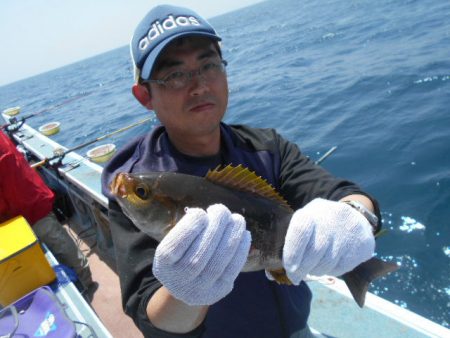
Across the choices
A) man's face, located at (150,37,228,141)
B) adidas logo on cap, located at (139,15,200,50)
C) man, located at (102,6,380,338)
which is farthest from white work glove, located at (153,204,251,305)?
adidas logo on cap, located at (139,15,200,50)

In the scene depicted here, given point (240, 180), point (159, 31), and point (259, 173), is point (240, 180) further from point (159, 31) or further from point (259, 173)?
point (159, 31)

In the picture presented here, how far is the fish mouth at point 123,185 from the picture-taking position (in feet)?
5.80

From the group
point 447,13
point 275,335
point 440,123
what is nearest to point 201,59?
point 275,335

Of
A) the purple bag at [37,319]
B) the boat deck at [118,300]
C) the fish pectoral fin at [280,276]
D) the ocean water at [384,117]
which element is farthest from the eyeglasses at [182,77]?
the ocean water at [384,117]

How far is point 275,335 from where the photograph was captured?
7.54 ft

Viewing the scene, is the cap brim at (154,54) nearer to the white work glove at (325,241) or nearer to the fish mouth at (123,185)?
the fish mouth at (123,185)

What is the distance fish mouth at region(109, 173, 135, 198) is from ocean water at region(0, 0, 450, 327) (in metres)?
4.11

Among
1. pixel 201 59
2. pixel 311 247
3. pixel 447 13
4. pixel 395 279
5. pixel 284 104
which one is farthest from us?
pixel 447 13

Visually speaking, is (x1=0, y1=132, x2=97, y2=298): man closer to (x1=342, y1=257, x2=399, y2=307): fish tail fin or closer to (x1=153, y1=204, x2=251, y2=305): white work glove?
(x1=153, y1=204, x2=251, y2=305): white work glove

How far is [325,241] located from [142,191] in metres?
0.95

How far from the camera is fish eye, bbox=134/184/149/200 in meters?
1.80

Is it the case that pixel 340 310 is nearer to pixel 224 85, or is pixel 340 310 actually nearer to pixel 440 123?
pixel 224 85

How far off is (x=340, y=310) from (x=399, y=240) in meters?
2.42

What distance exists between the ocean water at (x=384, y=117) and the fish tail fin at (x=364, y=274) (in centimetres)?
285
